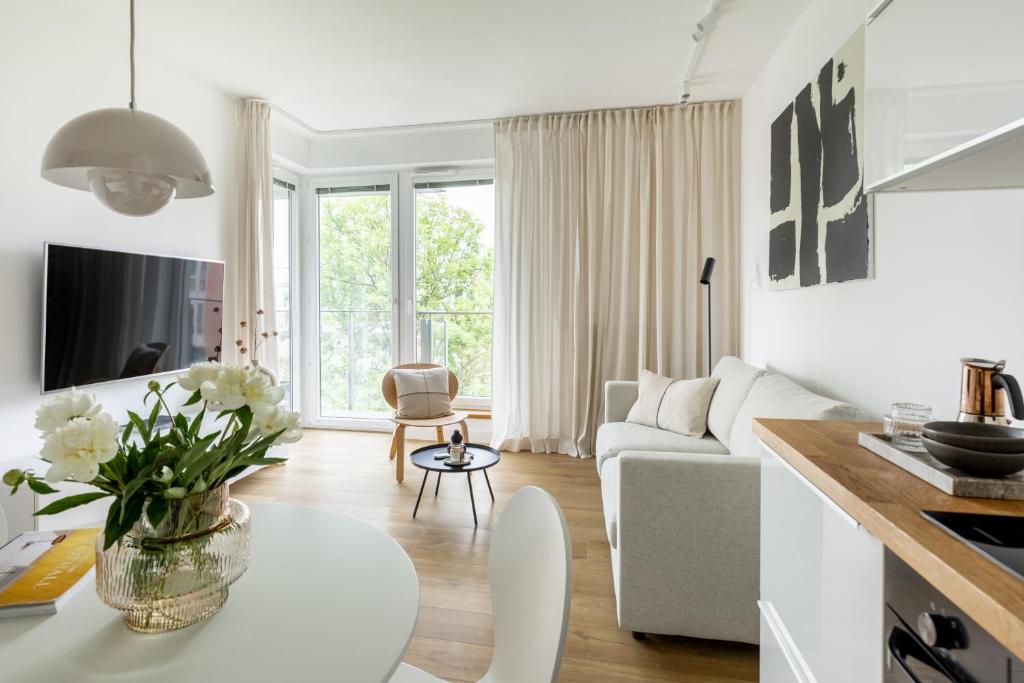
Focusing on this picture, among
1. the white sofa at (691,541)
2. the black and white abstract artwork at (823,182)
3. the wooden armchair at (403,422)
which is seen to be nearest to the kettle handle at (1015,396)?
the white sofa at (691,541)

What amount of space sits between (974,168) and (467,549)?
2406 millimetres

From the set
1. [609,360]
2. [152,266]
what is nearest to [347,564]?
[152,266]

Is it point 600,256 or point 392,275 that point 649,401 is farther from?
point 392,275

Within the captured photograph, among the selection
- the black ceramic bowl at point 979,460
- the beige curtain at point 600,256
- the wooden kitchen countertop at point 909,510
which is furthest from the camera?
the beige curtain at point 600,256

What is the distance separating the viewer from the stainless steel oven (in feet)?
1.78

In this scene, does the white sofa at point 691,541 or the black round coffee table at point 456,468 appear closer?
the white sofa at point 691,541

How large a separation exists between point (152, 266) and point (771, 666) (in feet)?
11.7

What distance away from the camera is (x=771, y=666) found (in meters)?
1.20

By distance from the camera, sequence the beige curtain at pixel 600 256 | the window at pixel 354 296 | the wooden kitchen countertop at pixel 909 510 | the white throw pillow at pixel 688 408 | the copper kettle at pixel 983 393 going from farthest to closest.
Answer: the window at pixel 354 296, the beige curtain at pixel 600 256, the white throw pillow at pixel 688 408, the copper kettle at pixel 983 393, the wooden kitchen countertop at pixel 909 510

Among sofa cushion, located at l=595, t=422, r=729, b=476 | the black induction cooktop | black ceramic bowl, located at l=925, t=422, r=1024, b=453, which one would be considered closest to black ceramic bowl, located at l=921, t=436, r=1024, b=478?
black ceramic bowl, located at l=925, t=422, r=1024, b=453

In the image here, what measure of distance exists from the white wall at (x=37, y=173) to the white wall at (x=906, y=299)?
11.4 ft

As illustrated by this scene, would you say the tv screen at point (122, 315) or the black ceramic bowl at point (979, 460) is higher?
the tv screen at point (122, 315)

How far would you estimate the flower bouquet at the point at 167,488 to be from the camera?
2.43ft

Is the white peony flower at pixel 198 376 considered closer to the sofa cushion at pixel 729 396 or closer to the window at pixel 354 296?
the sofa cushion at pixel 729 396
